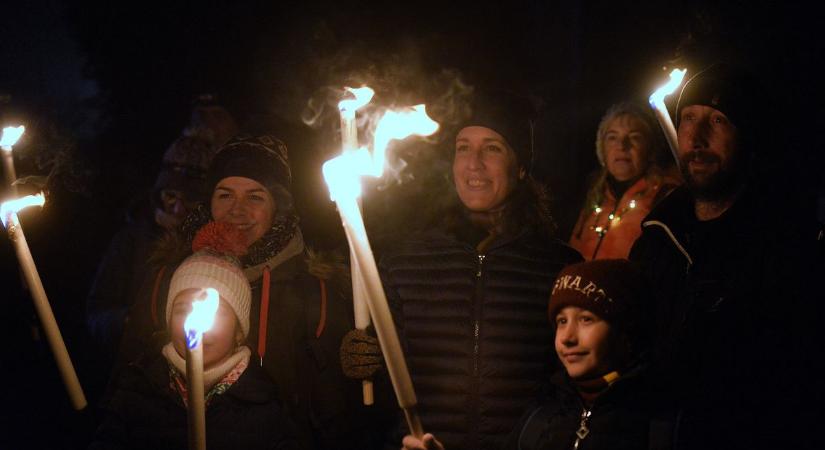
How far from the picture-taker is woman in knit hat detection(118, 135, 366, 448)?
3.35 m

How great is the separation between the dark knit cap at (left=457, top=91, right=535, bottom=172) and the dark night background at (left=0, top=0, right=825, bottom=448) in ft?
5.39

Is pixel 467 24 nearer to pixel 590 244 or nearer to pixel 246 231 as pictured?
pixel 590 244

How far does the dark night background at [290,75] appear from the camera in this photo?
5449 mm

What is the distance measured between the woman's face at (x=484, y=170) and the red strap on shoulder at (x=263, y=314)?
112 centimetres

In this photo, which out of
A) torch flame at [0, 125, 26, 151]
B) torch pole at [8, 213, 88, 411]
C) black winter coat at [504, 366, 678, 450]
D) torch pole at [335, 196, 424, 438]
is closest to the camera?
torch pole at [335, 196, 424, 438]

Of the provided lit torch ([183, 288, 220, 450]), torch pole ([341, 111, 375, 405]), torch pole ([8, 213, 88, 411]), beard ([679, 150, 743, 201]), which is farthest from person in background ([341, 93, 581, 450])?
torch pole ([8, 213, 88, 411])

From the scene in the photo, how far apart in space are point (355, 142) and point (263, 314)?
135 centimetres

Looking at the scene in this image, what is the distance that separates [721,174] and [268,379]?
2.34m

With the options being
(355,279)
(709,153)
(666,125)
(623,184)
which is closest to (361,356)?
(355,279)

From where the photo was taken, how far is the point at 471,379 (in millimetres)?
3156

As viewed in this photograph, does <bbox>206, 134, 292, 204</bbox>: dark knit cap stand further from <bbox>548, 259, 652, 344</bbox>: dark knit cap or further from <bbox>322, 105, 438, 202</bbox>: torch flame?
<bbox>548, 259, 652, 344</bbox>: dark knit cap

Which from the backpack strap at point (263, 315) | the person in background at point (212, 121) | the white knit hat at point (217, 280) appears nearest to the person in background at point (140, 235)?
the person in background at point (212, 121)

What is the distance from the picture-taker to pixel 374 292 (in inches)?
72.1

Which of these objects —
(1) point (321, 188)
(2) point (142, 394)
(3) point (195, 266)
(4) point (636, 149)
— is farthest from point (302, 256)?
(4) point (636, 149)
